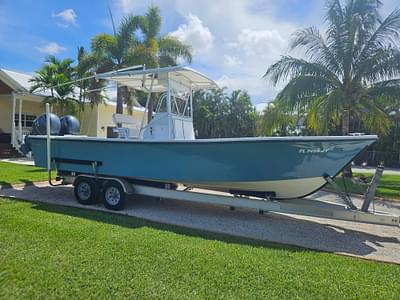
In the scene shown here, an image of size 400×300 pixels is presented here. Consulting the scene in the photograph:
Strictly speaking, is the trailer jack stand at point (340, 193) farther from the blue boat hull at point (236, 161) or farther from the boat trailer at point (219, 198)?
the blue boat hull at point (236, 161)

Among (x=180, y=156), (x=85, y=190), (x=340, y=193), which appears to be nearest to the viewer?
(x=340, y=193)

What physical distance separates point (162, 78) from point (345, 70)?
28.2 feet

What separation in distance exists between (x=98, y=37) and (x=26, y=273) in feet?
54.4

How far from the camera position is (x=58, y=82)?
17500 mm

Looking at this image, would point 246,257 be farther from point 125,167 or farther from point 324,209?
point 125,167

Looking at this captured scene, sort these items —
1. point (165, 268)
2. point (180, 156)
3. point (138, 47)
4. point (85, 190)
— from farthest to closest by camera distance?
1. point (138, 47)
2. point (85, 190)
3. point (180, 156)
4. point (165, 268)

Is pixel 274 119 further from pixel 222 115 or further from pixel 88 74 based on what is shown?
pixel 222 115

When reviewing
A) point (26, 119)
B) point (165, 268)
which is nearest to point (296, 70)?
point (165, 268)

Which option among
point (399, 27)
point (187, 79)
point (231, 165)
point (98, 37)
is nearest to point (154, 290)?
point (231, 165)

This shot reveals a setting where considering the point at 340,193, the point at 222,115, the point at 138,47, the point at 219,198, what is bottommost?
the point at 219,198

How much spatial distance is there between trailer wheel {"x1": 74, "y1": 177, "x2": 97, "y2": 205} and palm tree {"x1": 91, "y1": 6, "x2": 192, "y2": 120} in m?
10.4

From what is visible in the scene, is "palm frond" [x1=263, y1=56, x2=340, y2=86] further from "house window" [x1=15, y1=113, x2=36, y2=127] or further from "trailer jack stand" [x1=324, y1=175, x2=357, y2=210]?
"house window" [x1=15, y1=113, x2=36, y2=127]

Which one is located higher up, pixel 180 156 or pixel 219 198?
pixel 180 156

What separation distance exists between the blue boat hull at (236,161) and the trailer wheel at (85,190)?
1.31 feet
